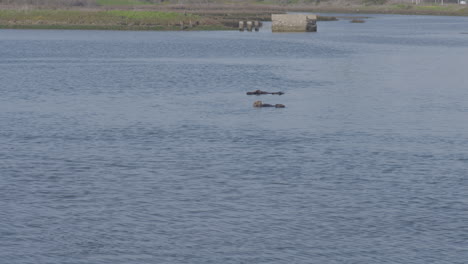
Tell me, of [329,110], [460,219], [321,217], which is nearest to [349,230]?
[321,217]

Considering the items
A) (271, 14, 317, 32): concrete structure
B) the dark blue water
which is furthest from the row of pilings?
the dark blue water

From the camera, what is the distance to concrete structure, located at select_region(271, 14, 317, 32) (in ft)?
444

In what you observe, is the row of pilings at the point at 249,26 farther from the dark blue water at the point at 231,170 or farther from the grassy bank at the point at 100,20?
the dark blue water at the point at 231,170

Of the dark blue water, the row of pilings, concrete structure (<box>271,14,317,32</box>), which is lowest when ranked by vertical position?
the row of pilings

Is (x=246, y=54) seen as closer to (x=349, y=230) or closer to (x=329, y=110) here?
(x=329, y=110)

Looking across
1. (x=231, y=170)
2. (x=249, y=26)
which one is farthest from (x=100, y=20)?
(x=231, y=170)

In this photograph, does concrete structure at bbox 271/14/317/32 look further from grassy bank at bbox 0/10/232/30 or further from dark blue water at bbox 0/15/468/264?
dark blue water at bbox 0/15/468/264

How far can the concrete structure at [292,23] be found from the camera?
135250mm

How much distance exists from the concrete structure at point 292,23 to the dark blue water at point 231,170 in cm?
7371

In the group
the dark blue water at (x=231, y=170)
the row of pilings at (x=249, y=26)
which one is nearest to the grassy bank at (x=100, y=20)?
the row of pilings at (x=249, y=26)

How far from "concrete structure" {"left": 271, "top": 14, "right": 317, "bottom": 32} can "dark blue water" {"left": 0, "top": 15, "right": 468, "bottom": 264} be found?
242ft

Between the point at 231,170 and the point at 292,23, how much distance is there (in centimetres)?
11069

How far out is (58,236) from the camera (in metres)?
21.0

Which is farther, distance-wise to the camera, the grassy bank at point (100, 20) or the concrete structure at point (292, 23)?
the concrete structure at point (292, 23)
